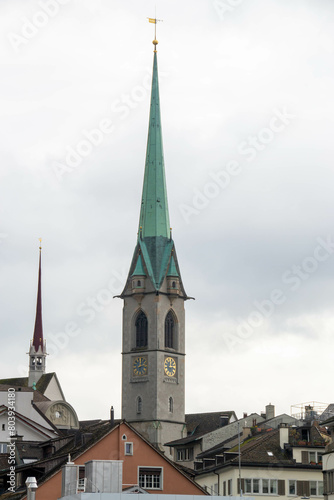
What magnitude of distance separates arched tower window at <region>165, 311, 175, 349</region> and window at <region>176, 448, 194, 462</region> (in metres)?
34.5

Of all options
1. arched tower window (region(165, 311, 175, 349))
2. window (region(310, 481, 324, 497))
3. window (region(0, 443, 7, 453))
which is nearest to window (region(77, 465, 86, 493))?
window (region(310, 481, 324, 497))

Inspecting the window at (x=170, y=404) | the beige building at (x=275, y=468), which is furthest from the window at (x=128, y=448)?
the window at (x=170, y=404)

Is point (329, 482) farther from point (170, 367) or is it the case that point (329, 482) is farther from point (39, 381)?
point (39, 381)

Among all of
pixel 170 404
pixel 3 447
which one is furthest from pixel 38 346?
pixel 3 447

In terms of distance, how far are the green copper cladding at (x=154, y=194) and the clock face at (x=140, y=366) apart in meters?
14.2

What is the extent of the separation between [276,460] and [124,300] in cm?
7664

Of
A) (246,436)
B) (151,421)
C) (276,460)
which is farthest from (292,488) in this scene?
(151,421)

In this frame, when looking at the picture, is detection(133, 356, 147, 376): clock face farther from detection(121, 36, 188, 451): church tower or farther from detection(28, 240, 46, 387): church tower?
detection(28, 240, 46, 387): church tower

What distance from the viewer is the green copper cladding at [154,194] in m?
156

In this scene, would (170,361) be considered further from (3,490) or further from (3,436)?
(3,490)

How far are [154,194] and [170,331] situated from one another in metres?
16.0

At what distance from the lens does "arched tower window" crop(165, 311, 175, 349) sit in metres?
155

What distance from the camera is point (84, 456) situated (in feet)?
220

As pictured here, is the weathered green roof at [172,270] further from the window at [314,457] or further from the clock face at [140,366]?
the window at [314,457]
